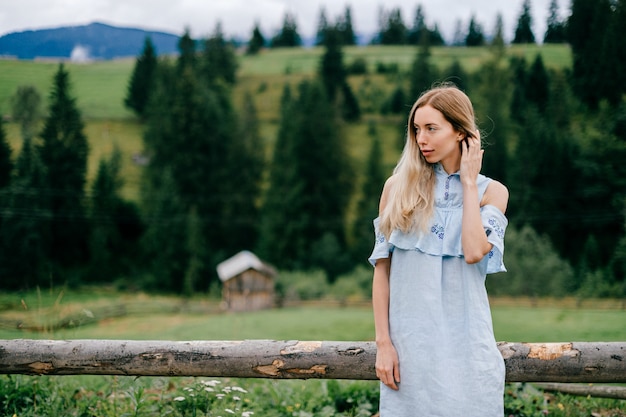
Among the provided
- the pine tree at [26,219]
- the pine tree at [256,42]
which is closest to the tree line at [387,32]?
the pine tree at [256,42]

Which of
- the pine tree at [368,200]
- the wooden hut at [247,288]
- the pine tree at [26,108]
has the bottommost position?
the wooden hut at [247,288]

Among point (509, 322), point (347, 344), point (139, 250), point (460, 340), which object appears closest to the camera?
point (460, 340)

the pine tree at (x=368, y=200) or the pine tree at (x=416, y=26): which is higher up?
the pine tree at (x=416, y=26)

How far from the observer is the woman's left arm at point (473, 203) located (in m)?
2.60

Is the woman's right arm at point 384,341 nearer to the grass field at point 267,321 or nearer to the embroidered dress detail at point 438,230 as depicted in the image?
the embroidered dress detail at point 438,230

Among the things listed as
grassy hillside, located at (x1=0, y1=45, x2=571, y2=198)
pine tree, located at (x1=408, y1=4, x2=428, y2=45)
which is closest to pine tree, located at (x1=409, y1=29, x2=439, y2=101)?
grassy hillside, located at (x1=0, y1=45, x2=571, y2=198)

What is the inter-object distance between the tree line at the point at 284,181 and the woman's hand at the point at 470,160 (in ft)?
73.8

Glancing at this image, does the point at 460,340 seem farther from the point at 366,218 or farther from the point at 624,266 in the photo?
the point at 366,218

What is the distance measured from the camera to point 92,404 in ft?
14.6

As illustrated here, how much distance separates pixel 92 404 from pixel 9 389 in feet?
2.51

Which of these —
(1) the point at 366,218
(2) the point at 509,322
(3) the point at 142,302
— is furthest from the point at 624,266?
(3) the point at 142,302

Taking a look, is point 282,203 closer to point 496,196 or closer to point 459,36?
point 459,36

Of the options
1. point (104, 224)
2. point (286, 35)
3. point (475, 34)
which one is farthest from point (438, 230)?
point (286, 35)

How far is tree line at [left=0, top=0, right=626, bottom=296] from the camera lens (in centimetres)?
3127
